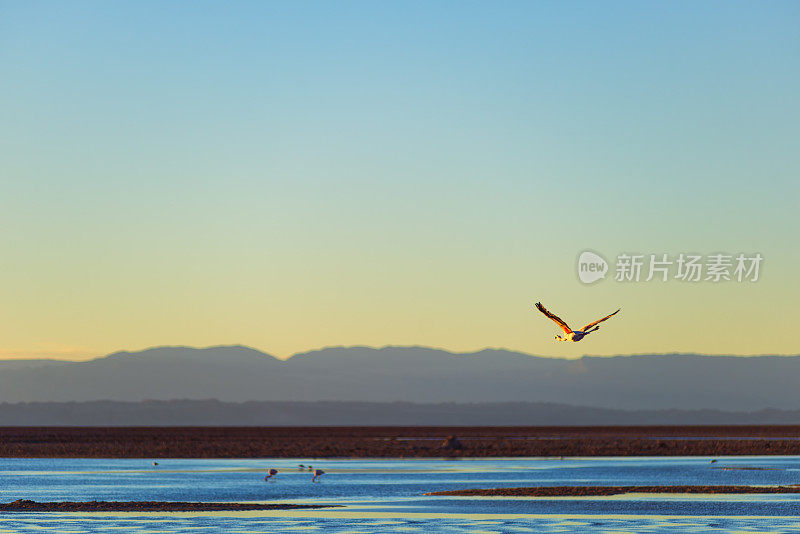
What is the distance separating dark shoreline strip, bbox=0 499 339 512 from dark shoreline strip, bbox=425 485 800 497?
9.04 meters

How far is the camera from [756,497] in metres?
55.5

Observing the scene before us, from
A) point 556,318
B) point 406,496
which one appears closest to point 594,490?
point 406,496

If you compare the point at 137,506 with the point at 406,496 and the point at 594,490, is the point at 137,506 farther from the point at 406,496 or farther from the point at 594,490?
the point at 594,490

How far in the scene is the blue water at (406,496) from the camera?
4391 centimetres

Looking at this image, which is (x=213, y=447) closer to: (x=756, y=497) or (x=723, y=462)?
(x=723, y=462)

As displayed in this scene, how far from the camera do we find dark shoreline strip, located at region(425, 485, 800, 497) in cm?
5688

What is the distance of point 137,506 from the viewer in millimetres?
51562

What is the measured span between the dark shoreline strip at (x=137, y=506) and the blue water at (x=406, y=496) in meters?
1.57

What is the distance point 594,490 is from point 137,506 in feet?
76.6

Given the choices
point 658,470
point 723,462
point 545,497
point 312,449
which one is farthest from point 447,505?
point 312,449

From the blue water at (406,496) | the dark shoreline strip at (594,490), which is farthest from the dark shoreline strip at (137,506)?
the dark shoreline strip at (594,490)

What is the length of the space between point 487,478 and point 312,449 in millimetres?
49181

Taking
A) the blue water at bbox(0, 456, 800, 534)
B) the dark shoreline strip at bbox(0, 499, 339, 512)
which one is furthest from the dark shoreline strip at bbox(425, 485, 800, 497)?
the dark shoreline strip at bbox(0, 499, 339, 512)

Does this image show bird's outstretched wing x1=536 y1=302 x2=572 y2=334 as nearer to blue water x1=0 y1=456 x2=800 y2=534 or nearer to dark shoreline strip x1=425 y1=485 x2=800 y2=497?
blue water x1=0 y1=456 x2=800 y2=534
